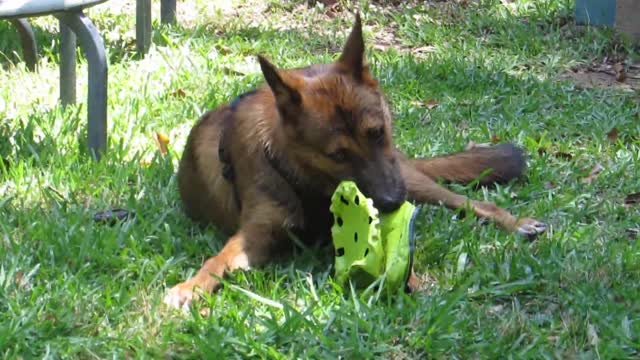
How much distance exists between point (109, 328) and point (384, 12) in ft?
18.9

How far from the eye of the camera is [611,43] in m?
8.08

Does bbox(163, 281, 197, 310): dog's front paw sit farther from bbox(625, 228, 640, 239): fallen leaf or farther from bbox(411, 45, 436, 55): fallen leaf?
bbox(411, 45, 436, 55): fallen leaf

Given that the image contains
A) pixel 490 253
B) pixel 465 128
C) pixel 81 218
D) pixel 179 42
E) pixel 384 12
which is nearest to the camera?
pixel 490 253

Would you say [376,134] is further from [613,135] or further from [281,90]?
[613,135]

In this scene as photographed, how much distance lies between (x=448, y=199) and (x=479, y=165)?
47 centimetres

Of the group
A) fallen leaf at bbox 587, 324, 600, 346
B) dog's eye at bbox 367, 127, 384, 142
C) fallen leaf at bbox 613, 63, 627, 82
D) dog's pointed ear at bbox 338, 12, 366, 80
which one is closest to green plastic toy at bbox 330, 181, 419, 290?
dog's eye at bbox 367, 127, 384, 142

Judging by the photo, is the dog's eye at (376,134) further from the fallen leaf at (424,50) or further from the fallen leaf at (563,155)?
the fallen leaf at (424,50)

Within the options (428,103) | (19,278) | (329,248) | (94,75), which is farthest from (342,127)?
(428,103)

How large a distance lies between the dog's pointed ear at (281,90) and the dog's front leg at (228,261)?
1.74ft

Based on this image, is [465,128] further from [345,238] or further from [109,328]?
[109,328]

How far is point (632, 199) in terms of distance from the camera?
5148 mm

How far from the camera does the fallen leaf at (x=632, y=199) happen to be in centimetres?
512

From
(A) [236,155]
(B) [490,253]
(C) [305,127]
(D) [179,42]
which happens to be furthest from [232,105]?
(D) [179,42]

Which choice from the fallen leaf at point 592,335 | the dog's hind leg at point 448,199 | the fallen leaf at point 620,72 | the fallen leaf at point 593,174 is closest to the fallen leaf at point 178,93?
the dog's hind leg at point 448,199
